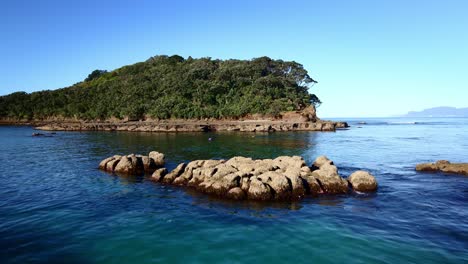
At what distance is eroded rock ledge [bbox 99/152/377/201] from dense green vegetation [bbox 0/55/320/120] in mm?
78891

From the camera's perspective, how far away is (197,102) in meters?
114

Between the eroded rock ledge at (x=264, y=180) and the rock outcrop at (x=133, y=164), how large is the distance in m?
3.89

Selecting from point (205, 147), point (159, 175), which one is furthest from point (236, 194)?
point (205, 147)

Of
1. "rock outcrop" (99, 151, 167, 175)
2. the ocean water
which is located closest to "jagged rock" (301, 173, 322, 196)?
the ocean water

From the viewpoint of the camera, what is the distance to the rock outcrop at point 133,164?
2758 centimetres

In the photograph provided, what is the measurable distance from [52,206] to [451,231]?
22769 mm

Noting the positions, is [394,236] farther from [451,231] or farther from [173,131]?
[173,131]

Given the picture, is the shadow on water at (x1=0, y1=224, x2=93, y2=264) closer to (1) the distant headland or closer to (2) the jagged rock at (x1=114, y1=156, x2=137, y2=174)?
(2) the jagged rock at (x1=114, y1=156, x2=137, y2=174)

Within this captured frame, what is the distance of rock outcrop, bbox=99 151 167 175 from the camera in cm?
2758

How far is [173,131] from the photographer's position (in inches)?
3403

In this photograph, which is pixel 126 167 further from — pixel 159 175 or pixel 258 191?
pixel 258 191

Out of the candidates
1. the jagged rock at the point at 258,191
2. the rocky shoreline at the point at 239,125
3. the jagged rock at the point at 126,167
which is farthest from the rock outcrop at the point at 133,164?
Result: the rocky shoreline at the point at 239,125

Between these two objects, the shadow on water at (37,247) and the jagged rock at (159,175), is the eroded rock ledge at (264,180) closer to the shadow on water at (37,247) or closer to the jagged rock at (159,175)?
the jagged rock at (159,175)

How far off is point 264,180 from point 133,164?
1441 centimetres
